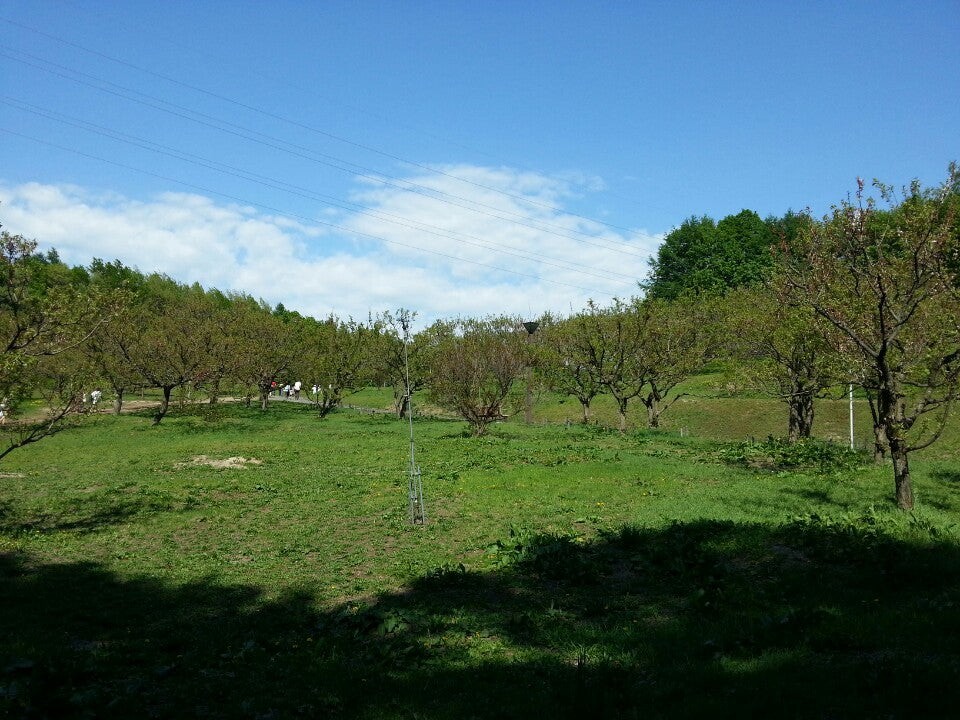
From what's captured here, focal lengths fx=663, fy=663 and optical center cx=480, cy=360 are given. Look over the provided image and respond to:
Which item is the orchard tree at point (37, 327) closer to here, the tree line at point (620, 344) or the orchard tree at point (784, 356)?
the tree line at point (620, 344)

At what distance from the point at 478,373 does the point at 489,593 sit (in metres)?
26.7

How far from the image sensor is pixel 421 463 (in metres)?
25.4

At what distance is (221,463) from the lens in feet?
85.1

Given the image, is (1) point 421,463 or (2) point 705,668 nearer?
(2) point 705,668

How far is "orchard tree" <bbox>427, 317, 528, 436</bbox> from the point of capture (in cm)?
3600

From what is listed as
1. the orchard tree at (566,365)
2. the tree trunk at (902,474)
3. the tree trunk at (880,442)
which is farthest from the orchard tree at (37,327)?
the orchard tree at (566,365)

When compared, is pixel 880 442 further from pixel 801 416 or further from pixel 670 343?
pixel 670 343

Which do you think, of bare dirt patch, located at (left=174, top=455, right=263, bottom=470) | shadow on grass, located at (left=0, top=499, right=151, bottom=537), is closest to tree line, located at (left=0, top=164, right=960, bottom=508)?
shadow on grass, located at (left=0, top=499, right=151, bottom=537)

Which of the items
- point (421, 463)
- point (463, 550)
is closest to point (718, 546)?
point (463, 550)

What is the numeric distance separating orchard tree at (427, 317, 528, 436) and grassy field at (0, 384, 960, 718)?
13.0 m

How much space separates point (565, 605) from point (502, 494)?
28.4ft

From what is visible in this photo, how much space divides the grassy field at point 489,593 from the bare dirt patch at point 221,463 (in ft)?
8.69

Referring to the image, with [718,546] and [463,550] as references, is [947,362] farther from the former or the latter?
[463,550]

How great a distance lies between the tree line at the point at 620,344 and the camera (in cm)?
1504
